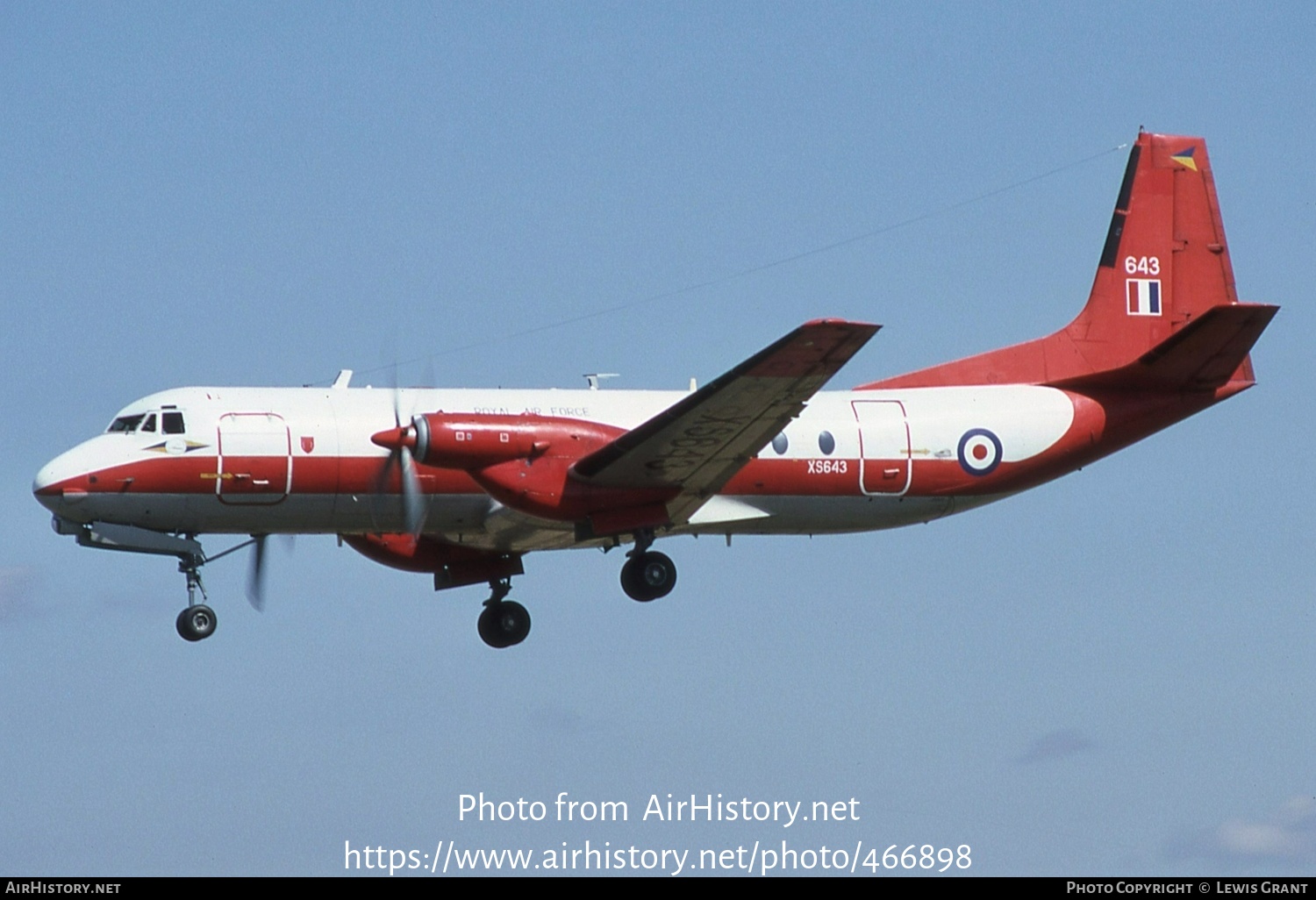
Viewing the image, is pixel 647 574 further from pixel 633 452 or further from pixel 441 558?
pixel 441 558

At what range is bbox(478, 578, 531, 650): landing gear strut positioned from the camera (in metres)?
26.0

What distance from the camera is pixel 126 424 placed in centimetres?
2342

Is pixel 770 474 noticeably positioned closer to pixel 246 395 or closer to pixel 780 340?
pixel 780 340

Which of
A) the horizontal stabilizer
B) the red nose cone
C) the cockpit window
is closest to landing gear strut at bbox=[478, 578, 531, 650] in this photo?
the red nose cone

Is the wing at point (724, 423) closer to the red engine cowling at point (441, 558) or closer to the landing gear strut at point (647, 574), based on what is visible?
the landing gear strut at point (647, 574)

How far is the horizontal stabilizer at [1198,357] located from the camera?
2489cm

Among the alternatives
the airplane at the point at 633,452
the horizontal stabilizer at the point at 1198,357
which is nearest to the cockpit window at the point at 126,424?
the airplane at the point at 633,452

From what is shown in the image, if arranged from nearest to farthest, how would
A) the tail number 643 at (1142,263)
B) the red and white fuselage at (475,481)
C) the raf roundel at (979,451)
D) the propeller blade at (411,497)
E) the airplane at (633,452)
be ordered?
the airplane at (633,452) → the red and white fuselage at (475,481) → the propeller blade at (411,497) → the raf roundel at (979,451) → the tail number 643 at (1142,263)

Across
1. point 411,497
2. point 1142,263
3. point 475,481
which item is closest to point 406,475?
point 411,497

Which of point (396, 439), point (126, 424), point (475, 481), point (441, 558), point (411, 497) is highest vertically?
point (126, 424)

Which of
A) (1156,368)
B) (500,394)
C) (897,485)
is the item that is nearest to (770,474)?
(897,485)

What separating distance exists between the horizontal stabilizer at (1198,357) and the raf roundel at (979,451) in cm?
159

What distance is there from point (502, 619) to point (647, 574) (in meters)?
2.86

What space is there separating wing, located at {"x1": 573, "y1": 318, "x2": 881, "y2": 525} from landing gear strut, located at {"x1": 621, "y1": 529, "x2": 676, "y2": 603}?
1.78ft
